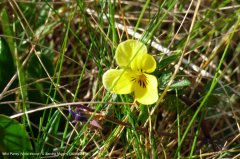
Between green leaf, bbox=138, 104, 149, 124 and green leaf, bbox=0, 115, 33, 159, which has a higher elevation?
green leaf, bbox=138, 104, 149, 124

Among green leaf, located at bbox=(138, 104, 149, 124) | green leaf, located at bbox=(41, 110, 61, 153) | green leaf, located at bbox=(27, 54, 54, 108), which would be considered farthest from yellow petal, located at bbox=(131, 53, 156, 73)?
green leaf, located at bbox=(27, 54, 54, 108)

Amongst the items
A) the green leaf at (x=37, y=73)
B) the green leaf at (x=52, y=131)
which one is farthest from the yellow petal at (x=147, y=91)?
the green leaf at (x=37, y=73)

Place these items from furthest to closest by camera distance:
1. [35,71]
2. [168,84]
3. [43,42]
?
[43,42] → [35,71] → [168,84]

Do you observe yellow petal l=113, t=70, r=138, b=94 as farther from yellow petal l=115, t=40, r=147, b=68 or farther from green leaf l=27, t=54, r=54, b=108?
green leaf l=27, t=54, r=54, b=108

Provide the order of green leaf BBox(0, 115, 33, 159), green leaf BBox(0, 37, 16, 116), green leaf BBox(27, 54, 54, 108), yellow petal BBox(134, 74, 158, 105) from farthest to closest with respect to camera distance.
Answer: green leaf BBox(27, 54, 54, 108)
green leaf BBox(0, 37, 16, 116)
green leaf BBox(0, 115, 33, 159)
yellow petal BBox(134, 74, 158, 105)

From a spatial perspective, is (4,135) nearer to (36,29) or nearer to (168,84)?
(168,84)

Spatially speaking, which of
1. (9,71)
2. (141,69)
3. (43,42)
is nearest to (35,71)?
(9,71)

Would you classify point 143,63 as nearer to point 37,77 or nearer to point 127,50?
point 127,50
